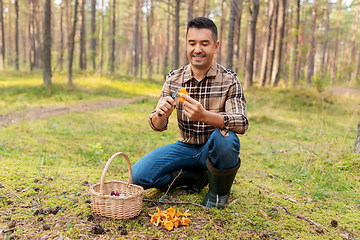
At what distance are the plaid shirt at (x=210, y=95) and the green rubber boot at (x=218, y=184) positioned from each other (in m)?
0.37

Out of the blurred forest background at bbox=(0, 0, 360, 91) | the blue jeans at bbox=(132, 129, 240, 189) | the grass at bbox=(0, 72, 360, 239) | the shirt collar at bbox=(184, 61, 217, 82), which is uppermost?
the blurred forest background at bbox=(0, 0, 360, 91)

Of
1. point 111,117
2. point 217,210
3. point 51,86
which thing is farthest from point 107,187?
point 51,86

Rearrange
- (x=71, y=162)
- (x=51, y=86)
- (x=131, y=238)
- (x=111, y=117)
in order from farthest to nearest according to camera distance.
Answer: (x=51, y=86) → (x=111, y=117) → (x=71, y=162) → (x=131, y=238)

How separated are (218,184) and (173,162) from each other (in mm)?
523

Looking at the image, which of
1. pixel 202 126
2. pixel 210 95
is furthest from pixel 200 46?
pixel 202 126

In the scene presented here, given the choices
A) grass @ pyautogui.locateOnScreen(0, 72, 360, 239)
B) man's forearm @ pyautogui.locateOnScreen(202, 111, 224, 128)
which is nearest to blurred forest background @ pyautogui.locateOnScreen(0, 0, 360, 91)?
grass @ pyautogui.locateOnScreen(0, 72, 360, 239)

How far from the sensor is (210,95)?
255 centimetres

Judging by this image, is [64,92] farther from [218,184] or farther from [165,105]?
[218,184]

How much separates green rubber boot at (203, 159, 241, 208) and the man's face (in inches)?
38.3

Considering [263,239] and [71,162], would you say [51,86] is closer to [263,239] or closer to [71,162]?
[71,162]

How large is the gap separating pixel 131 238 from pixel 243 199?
136cm

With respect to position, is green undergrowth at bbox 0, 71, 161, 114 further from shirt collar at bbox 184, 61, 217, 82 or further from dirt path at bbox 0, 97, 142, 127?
shirt collar at bbox 184, 61, 217, 82

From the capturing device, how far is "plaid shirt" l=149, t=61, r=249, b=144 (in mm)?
2441

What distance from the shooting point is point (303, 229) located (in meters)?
2.25
